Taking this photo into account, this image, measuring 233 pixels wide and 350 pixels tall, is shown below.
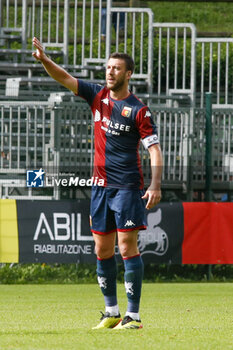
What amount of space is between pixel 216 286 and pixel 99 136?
6.11 meters

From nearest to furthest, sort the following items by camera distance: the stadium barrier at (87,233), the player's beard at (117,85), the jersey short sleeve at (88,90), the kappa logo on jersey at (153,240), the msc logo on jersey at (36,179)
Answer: the player's beard at (117,85)
the jersey short sleeve at (88,90)
the stadium barrier at (87,233)
the kappa logo on jersey at (153,240)
the msc logo on jersey at (36,179)

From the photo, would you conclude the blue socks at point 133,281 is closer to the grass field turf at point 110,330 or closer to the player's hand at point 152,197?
the grass field turf at point 110,330

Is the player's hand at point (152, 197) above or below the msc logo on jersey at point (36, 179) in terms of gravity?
above

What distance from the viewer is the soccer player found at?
6469 millimetres

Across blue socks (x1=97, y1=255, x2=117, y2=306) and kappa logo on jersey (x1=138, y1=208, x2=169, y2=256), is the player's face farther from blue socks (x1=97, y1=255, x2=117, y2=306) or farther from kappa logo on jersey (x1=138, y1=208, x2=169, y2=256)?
kappa logo on jersey (x1=138, y1=208, x2=169, y2=256)

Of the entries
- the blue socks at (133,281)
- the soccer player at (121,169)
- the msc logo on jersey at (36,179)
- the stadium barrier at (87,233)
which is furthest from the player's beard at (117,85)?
the msc logo on jersey at (36,179)

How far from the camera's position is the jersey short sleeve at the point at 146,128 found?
6441 millimetres

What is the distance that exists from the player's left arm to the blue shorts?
0.57 ft

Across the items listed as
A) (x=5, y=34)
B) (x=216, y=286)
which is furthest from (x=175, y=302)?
(x=5, y=34)

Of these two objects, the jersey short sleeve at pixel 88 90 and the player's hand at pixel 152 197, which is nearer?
the player's hand at pixel 152 197

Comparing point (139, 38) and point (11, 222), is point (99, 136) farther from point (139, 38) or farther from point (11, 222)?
point (139, 38)

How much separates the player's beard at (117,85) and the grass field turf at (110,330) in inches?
69.8

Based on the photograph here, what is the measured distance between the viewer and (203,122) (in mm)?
13703

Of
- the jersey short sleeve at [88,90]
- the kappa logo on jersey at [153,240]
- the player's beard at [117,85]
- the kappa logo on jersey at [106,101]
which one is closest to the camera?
the player's beard at [117,85]
